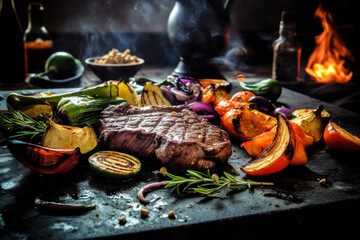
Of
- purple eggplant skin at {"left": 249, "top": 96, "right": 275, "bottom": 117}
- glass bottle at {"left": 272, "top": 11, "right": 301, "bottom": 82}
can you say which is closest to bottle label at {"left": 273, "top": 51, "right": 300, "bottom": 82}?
glass bottle at {"left": 272, "top": 11, "right": 301, "bottom": 82}

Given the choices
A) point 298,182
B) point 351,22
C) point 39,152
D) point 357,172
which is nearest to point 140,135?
point 39,152

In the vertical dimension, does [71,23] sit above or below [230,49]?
above

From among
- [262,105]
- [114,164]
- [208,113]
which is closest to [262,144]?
[208,113]

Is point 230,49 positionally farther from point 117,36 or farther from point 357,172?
point 357,172

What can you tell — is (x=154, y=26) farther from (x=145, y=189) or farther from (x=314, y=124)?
(x=145, y=189)

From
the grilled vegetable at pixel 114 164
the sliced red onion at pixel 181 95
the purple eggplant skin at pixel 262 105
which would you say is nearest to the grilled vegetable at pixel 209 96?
the sliced red onion at pixel 181 95

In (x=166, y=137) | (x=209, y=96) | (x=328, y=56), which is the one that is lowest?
(x=328, y=56)
